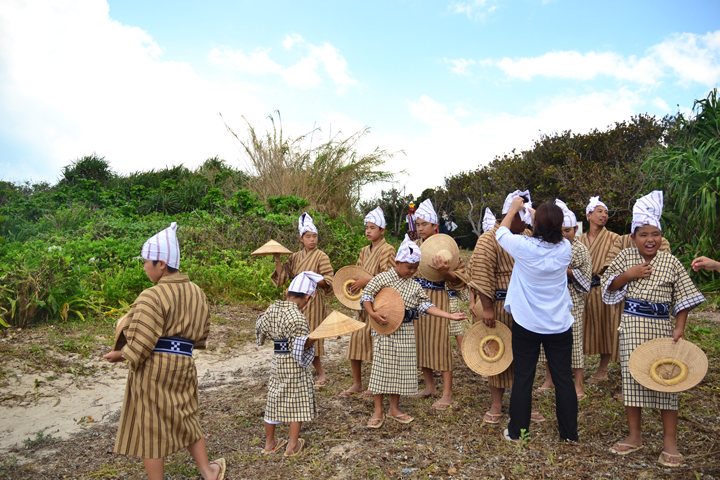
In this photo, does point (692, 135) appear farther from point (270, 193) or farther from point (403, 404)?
point (270, 193)

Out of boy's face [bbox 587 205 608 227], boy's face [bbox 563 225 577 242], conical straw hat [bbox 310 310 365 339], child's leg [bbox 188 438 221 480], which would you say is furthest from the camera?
boy's face [bbox 587 205 608 227]

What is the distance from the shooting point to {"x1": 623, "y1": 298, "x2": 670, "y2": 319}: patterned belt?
3531mm

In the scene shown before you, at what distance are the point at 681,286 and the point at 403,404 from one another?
2.49 meters

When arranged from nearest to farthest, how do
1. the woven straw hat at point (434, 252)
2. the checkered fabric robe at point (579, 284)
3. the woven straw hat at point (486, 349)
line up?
the woven straw hat at point (486, 349), the checkered fabric robe at point (579, 284), the woven straw hat at point (434, 252)

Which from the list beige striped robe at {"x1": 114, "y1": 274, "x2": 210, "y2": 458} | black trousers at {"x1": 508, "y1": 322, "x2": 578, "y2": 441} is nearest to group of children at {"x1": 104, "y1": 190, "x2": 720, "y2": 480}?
beige striped robe at {"x1": 114, "y1": 274, "x2": 210, "y2": 458}

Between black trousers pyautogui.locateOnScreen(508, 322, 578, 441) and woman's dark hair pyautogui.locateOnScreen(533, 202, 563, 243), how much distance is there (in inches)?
26.8

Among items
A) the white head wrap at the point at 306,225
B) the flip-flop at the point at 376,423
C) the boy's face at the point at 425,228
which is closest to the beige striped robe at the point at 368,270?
the boy's face at the point at 425,228

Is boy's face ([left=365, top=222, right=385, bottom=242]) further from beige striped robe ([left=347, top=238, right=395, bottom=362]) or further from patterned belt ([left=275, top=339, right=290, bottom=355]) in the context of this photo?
patterned belt ([left=275, top=339, right=290, bottom=355])

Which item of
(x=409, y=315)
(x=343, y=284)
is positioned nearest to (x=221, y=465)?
(x=409, y=315)

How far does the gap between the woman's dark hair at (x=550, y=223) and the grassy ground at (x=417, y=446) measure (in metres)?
1.50

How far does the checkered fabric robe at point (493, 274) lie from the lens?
13.3 ft

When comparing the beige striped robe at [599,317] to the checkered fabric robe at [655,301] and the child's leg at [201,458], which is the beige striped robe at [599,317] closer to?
the checkered fabric robe at [655,301]

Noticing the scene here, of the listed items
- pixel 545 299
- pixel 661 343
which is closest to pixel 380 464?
pixel 545 299

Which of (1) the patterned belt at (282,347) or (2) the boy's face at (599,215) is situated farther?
(2) the boy's face at (599,215)
